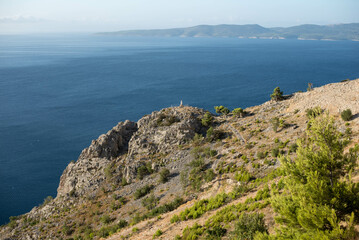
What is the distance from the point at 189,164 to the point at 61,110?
322ft

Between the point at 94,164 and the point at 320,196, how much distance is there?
4797cm

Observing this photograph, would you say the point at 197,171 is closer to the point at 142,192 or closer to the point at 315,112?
the point at 142,192

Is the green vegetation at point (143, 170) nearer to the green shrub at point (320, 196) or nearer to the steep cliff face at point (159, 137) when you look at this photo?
the steep cliff face at point (159, 137)

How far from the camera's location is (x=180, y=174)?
143 ft

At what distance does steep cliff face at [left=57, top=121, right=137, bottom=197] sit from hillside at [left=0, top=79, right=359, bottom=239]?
0.22m

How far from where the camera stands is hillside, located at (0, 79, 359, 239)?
2903 centimetres

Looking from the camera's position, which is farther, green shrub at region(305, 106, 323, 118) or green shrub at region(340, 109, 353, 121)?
green shrub at region(340, 109, 353, 121)

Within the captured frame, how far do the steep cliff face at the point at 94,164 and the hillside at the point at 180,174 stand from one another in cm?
22

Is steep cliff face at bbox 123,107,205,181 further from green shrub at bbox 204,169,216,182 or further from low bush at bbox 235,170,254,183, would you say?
low bush at bbox 235,170,254,183

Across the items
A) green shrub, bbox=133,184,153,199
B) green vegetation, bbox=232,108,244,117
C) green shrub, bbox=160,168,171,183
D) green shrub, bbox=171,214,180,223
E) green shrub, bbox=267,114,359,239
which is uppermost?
green shrub, bbox=267,114,359,239

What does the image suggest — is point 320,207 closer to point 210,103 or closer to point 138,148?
point 138,148

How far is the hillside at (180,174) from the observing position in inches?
1143

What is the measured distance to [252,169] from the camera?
36094 mm

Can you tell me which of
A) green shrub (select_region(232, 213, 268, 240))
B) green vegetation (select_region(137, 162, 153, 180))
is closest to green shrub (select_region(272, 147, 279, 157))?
green shrub (select_region(232, 213, 268, 240))
